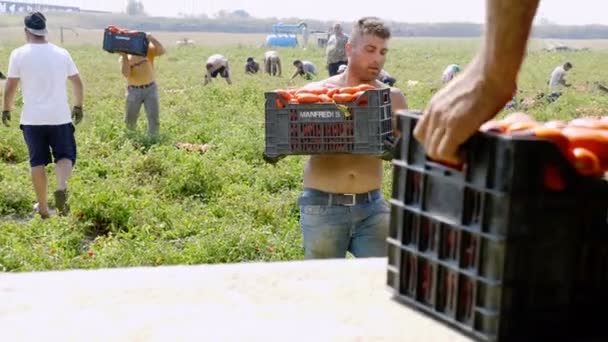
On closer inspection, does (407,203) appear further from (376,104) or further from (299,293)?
(376,104)

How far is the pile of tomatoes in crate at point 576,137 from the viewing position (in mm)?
1939

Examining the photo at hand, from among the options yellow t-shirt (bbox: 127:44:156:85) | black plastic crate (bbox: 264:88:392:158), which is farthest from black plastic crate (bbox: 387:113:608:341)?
yellow t-shirt (bbox: 127:44:156:85)

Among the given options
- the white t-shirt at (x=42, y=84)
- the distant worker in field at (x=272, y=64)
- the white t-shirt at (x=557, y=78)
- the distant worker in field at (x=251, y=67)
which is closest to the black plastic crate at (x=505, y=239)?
the white t-shirt at (x=42, y=84)

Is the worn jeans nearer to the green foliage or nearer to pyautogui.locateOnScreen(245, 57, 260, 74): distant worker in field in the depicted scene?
the green foliage

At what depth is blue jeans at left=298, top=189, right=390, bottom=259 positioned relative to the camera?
433cm

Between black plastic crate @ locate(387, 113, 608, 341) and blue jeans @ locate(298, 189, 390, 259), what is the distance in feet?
6.98

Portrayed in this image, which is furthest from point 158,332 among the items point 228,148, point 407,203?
point 228,148

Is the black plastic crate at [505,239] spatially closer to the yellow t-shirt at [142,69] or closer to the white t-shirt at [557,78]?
the yellow t-shirt at [142,69]

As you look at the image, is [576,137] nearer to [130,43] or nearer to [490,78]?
[490,78]

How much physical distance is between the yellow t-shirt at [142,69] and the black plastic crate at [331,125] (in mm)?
6722

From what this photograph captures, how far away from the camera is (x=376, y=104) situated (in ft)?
14.1

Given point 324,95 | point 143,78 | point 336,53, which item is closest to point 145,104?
point 143,78

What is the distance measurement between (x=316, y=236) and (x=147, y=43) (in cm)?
683

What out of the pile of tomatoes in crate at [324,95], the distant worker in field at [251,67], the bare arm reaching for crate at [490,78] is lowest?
the distant worker in field at [251,67]
